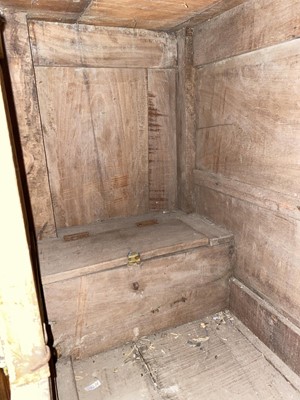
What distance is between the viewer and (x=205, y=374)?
4.34 ft

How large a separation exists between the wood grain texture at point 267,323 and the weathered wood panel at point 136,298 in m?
0.09

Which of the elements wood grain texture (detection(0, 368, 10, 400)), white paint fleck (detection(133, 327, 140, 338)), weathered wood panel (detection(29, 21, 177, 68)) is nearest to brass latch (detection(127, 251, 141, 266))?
white paint fleck (detection(133, 327, 140, 338))

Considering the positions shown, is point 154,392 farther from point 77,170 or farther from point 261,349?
point 77,170

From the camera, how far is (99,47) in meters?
1.61

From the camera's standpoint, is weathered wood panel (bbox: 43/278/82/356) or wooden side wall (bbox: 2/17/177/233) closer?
weathered wood panel (bbox: 43/278/82/356)

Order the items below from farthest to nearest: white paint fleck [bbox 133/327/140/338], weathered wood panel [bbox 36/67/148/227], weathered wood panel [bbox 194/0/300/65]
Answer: weathered wood panel [bbox 36/67/148/227], white paint fleck [bbox 133/327/140/338], weathered wood panel [bbox 194/0/300/65]

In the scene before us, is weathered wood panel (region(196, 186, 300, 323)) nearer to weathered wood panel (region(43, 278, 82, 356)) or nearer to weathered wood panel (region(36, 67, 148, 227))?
weathered wood panel (region(36, 67, 148, 227))

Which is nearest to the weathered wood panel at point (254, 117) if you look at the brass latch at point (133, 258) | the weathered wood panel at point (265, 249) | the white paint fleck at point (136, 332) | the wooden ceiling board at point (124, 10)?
the weathered wood panel at point (265, 249)

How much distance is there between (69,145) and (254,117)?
1.00 m

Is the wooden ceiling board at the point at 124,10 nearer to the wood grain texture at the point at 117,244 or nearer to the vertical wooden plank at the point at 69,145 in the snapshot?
the vertical wooden plank at the point at 69,145

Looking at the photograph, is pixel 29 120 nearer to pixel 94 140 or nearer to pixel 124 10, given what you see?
pixel 94 140

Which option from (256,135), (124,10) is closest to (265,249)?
(256,135)

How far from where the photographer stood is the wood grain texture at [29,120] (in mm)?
1373

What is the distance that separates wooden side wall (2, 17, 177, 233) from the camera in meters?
1.50
